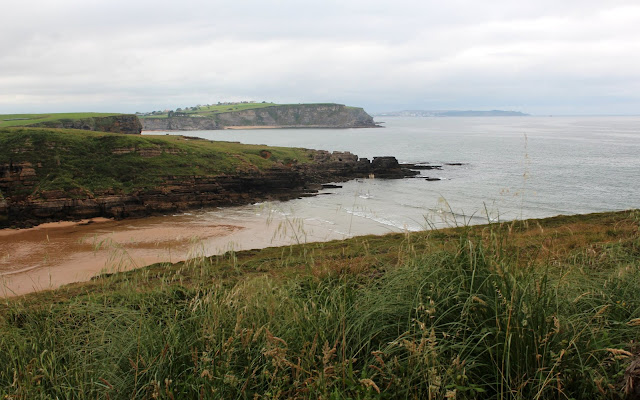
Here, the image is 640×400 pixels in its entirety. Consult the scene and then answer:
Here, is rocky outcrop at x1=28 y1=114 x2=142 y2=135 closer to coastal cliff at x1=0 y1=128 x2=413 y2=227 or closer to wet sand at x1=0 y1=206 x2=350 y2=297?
coastal cliff at x1=0 y1=128 x2=413 y2=227

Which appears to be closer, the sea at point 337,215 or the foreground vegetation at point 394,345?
the foreground vegetation at point 394,345

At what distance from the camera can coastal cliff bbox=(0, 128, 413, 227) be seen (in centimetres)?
3697

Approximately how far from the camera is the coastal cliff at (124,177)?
3697cm

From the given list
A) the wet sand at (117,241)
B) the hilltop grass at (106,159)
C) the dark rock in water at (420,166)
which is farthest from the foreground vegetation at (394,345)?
the dark rock in water at (420,166)

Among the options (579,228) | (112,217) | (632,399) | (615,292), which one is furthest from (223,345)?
(112,217)

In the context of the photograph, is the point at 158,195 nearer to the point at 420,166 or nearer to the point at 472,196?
the point at 472,196

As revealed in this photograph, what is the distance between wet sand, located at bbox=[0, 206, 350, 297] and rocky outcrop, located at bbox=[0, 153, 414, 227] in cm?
150

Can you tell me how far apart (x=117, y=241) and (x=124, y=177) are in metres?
14.8

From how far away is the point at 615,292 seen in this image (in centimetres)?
458

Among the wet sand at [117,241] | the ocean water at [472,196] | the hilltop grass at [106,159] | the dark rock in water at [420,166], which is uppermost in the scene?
the hilltop grass at [106,159]

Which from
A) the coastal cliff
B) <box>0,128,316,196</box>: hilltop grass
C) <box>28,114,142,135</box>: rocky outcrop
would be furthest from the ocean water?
<box>28,114,142,135</box>: rocky outcrop

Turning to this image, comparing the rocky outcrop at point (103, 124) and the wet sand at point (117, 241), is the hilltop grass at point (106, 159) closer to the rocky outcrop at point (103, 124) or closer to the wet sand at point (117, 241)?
the wet sand at point (117, 241)

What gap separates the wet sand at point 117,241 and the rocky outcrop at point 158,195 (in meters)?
1.50

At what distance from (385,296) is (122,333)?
9.27 ft
